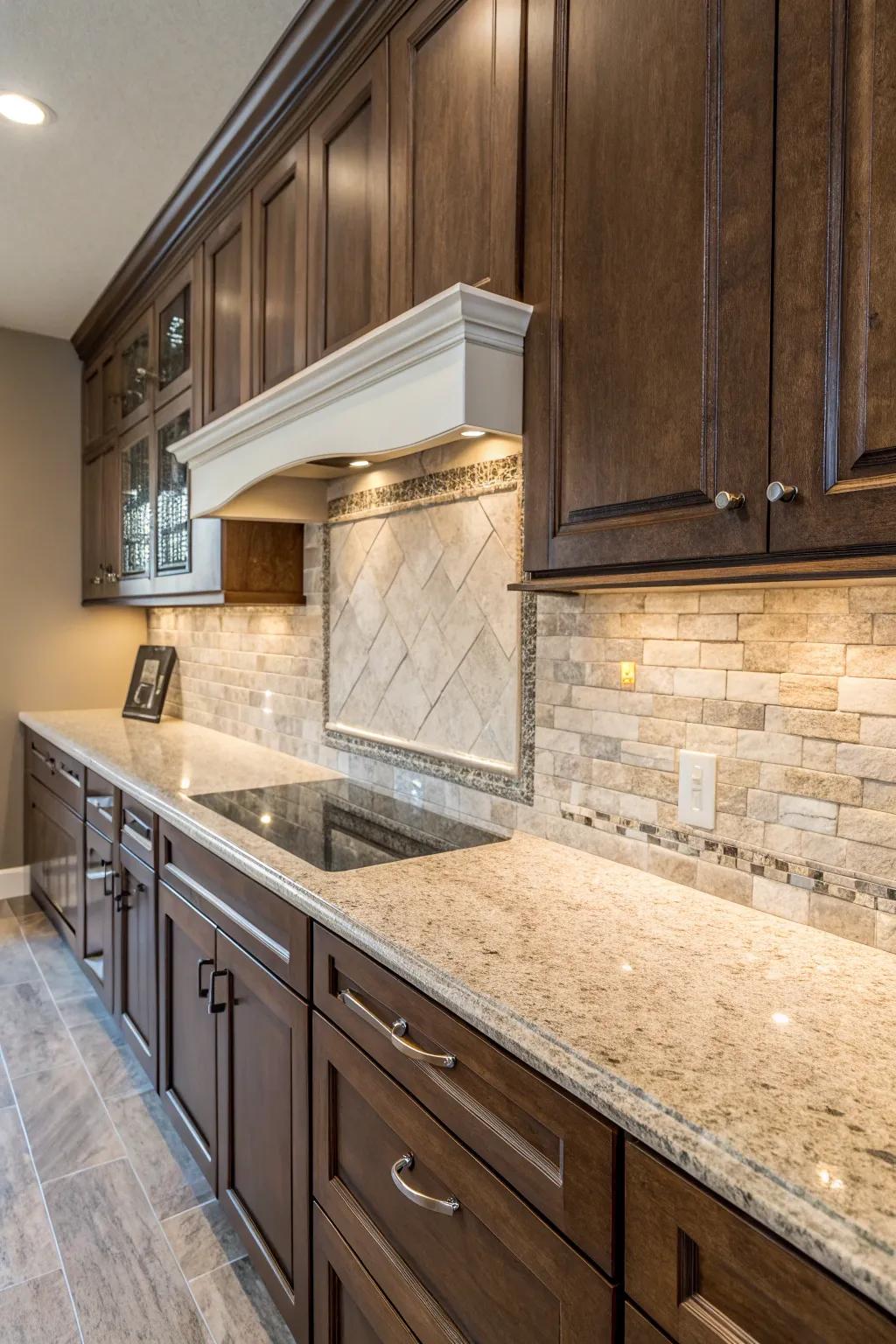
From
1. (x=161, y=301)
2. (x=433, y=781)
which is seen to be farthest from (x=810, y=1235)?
(x=161, y=301)

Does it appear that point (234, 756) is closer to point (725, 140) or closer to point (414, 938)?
point (414, 938)

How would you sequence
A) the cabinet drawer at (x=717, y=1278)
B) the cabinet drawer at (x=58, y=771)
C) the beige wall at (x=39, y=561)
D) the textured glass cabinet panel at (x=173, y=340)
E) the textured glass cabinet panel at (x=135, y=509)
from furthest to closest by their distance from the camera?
the beige wall at (x=39, y=561), the textured glass cabinet panel at (x=135, y=509), the cabinet drawer at (x=58, y=771), the textured glass cabinet panel at (x=173, y=340), the cabinet drawer at (x=717, y=1278)

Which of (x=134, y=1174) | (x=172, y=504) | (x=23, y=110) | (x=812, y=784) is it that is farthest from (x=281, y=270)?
(x=134, y=1174)

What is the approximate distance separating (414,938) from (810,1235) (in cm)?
61

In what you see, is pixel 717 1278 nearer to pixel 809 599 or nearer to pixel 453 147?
pixel 809 599

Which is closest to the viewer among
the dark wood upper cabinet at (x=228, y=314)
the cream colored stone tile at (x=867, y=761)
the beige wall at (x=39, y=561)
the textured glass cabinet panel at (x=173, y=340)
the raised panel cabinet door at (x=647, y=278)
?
the raised panel cabinet door at (x=647, y=278)

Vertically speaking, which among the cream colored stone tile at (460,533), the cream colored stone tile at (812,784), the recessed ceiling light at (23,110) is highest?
the recessed ceiling light at (23,110)

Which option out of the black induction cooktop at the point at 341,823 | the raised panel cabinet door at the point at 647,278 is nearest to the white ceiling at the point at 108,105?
the raised panel cabinet door at the point at 647,278

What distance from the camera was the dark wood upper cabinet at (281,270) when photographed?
6.49 feet

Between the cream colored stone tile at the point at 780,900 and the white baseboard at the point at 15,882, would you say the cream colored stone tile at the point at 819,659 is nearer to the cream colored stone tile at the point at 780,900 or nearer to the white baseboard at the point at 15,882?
the cream colored stone tile at the point at 780,900

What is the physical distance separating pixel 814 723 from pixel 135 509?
2.96 meters

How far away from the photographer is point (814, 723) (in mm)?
1166

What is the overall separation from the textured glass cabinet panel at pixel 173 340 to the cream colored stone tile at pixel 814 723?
2.32 metres

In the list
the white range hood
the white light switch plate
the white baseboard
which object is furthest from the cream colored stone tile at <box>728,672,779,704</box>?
the white baseboard
